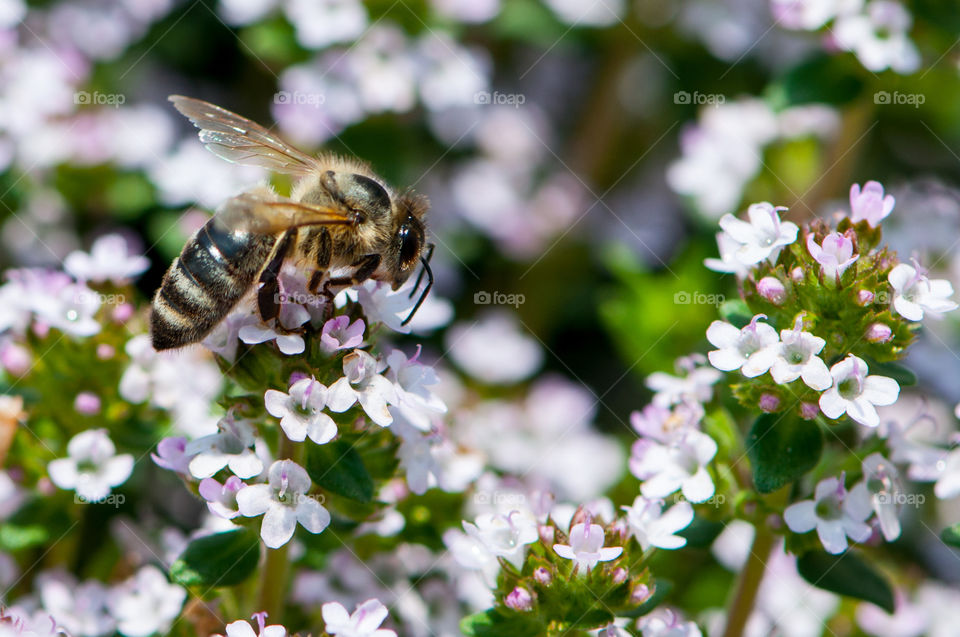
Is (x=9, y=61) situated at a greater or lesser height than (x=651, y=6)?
lesser

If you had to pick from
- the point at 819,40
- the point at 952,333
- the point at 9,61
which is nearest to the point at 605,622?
the point at 952,333

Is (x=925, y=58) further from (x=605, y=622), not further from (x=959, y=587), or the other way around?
(x=605, y=622)

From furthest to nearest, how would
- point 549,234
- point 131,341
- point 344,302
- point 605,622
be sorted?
point 549,234 < point 131,341 < point 344,302 < point 605,622

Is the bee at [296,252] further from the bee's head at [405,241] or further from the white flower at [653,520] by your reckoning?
the white flower at [653,520]

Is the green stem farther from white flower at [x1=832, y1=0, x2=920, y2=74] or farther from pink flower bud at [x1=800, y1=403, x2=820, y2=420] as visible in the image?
white flower at [x1=832, y1=0, x2=920, y2=74]

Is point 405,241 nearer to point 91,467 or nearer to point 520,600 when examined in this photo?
point 520,600

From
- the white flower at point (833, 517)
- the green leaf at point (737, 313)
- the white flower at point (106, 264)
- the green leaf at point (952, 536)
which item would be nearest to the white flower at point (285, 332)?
the white flower at point (106, 264)

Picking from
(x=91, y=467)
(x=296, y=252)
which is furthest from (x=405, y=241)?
(x=91, y=467)
